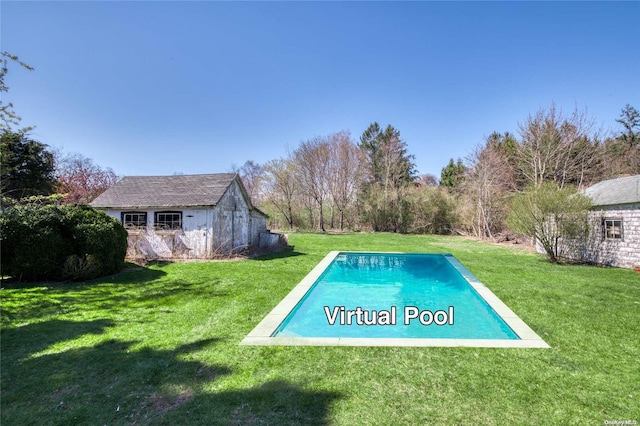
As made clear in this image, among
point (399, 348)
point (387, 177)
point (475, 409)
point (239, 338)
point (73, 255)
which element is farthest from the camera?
point (387, 177)

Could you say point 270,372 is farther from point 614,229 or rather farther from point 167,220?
point 614,229

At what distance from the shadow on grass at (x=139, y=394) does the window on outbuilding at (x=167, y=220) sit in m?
9.31

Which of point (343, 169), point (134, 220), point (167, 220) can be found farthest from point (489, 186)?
point (134, 220)

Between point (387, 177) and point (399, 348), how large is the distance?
27892 millimetres

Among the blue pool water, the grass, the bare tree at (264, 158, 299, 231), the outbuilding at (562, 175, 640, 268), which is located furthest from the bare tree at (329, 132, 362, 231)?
the grass

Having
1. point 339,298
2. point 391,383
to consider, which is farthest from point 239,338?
point 339,298

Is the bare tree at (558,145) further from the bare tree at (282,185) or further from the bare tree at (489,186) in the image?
the bare tree at (282,185)

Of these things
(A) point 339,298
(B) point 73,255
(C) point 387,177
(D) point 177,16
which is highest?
(D) point 177,16

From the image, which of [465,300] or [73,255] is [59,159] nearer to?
[73,255]

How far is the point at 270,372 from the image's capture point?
3512 mm

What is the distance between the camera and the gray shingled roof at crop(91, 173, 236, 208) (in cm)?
1289

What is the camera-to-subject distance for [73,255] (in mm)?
8297

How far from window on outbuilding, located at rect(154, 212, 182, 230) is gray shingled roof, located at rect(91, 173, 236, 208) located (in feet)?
1.42

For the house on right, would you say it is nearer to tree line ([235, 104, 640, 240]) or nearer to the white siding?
tree line ([235, 104, 640, 240])
